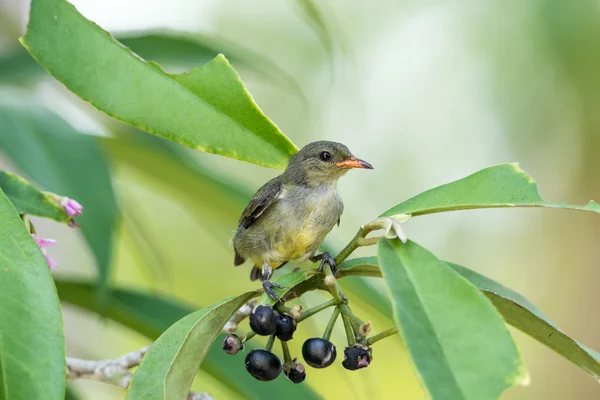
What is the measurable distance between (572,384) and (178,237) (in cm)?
312

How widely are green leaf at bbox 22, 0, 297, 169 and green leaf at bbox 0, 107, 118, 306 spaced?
1.43 feet

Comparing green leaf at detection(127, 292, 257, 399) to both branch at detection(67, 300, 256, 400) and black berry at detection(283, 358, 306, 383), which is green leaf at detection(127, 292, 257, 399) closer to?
black berry at detection(283, 358, 306, 383)

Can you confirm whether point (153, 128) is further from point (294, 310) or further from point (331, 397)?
point (331, 397)

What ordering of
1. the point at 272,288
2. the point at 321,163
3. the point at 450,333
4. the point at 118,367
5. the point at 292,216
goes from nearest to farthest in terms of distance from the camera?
the point at 450,333 → the point at 272,288 → the point at 118,367 → the point at 292,216 → the point at 321,163

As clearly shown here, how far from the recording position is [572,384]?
18.5 feet

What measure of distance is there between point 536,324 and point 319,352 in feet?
1.02

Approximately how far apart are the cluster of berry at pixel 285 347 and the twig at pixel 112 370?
19 centimetres

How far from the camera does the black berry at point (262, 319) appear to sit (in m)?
1.01

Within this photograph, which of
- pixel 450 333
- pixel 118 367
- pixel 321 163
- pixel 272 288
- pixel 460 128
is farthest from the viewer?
pixel 460 128

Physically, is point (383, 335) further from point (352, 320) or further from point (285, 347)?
point (285, 347)

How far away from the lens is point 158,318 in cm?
182

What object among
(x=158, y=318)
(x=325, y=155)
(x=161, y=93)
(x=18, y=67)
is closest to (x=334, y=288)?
(x=161, y=93)

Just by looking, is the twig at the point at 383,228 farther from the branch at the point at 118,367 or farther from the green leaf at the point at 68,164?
the green leaf at the point at 68,164

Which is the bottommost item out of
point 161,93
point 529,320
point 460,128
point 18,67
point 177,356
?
point 177,356
